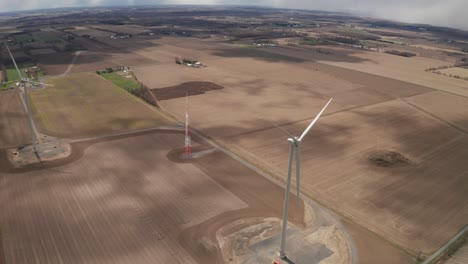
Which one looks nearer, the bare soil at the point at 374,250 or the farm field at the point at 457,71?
the bare soil at the point at 374,250

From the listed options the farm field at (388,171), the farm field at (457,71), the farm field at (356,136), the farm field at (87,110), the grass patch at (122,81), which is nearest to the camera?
the farm field at (388,171)

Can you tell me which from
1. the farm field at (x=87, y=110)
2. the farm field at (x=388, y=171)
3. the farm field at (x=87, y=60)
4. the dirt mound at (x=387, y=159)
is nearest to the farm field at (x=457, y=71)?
the farm field at (x=388, y=171)

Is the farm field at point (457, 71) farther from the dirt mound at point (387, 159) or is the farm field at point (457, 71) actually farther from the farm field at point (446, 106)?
the dirt mound at point (387, 159)

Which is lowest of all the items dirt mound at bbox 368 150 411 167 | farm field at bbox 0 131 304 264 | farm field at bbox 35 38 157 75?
farm field at bbox 0 131 304 264

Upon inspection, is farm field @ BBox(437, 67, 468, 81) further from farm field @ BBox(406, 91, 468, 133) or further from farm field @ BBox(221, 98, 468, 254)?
farm field @ BBox(221, 98, 468, 254)

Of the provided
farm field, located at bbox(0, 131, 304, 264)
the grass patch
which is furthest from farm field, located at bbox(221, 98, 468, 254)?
the grass patch
